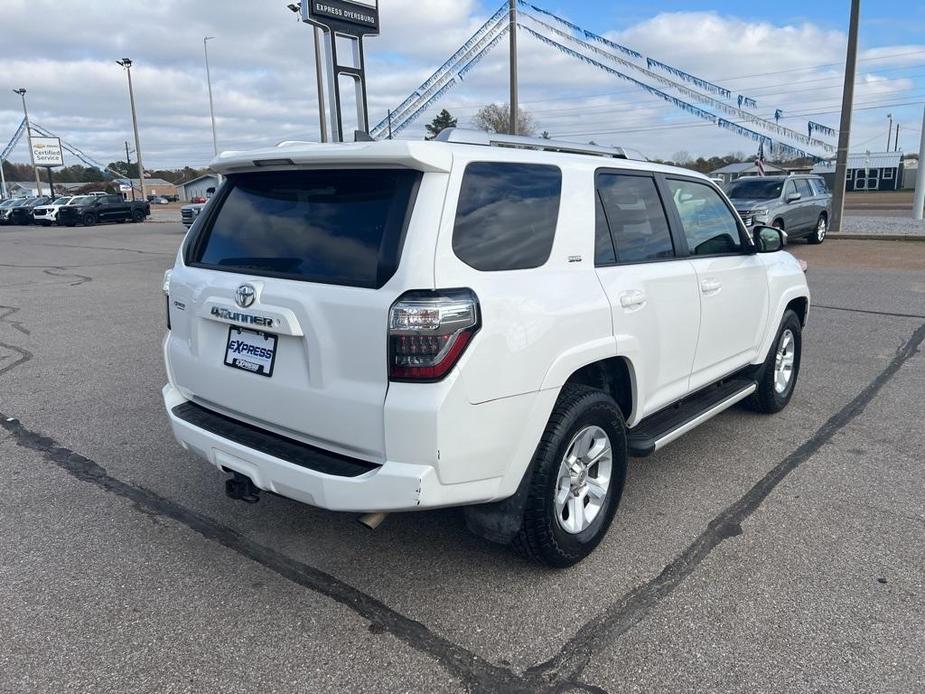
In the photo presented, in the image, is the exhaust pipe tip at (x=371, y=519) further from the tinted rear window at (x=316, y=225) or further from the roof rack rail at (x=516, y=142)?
the roof rack rail at (x=516, y=142)

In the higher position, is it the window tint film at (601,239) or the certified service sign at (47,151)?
the certified service sign at (47,151)

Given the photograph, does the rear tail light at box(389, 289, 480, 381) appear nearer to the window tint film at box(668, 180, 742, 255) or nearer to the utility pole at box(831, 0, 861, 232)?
the window tint film at box(668, 180, 742, 255)

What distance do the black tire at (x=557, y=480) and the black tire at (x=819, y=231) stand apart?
17.9m

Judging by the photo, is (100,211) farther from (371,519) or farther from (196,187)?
(196,187)

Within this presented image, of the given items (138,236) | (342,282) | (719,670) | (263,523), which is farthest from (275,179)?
(138,236)

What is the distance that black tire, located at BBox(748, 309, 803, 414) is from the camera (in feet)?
16.9

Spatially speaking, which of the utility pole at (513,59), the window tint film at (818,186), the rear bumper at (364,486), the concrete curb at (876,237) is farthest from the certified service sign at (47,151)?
the rear bumper at (364,486)

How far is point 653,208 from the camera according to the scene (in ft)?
13.0

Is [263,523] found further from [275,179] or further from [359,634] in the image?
[275,179]

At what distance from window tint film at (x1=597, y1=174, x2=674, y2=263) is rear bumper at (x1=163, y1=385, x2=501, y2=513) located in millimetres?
1521

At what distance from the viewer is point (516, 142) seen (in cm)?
349

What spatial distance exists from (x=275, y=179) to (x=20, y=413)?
3691 millimetres

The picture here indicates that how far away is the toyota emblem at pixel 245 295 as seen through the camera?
2951 millimetres

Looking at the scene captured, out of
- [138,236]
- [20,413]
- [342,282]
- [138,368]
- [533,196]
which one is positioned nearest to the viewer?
[342,282]
